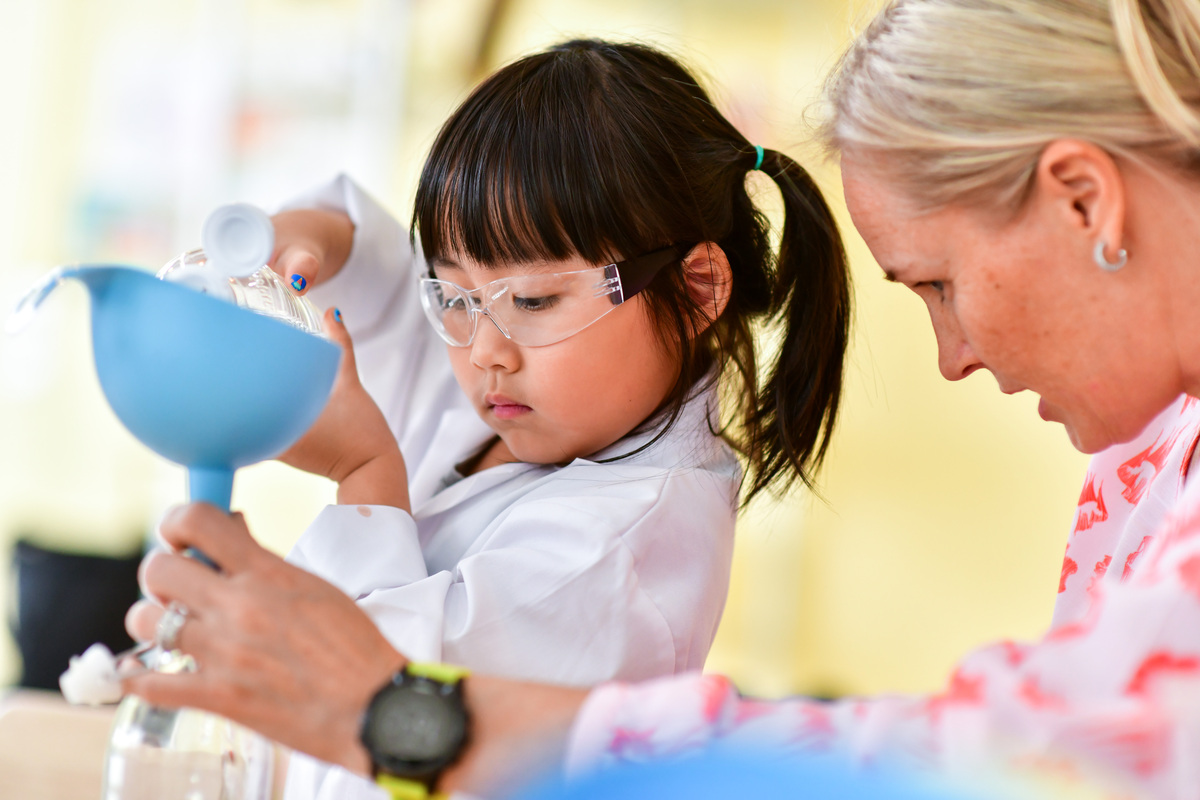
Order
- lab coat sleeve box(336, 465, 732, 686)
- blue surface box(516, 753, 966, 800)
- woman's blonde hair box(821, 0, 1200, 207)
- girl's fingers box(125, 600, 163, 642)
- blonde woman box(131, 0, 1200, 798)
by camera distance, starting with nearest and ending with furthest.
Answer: blue surface box(516, 753, 966, 800) < blonde woman box(131, 0, 1200, 798) < girl's fingers box(125, 600, 163, 642) < woman's blonde hair box(821, 0, 1200, 207) < lab coat sleeve box(336, 465, 732, 686)

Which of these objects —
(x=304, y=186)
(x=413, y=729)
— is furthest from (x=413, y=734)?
(x=304, y=186)

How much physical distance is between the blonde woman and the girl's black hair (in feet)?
0.69

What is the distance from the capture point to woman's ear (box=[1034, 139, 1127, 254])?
792 mm

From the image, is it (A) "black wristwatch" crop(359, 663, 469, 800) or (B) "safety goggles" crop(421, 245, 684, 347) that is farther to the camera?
(B) "safety goggles" crop(421, 245, 684, 347)

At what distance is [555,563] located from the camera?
95 cm

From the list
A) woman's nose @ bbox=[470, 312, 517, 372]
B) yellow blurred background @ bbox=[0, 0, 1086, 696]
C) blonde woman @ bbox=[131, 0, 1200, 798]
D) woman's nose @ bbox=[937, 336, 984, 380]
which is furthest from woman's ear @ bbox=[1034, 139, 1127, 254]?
yellow blurred background @ bbox=[0, 0, 1086, 696]

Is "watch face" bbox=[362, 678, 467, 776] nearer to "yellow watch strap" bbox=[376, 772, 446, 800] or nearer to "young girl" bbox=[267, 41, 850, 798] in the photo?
"yellow watch strap" bbox=[376, 772, 446, 800]

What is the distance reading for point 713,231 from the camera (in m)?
1.18

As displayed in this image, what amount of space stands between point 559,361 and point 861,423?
274cm

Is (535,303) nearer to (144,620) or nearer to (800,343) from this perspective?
(800,343)

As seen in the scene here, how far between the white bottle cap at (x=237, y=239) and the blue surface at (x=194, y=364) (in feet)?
0.23

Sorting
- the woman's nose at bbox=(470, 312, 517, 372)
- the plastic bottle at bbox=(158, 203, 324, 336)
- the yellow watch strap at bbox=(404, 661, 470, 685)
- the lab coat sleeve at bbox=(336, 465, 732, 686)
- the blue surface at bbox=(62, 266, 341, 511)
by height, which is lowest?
the lab coat sleeve at bbox=(336, 465, 732, 686)

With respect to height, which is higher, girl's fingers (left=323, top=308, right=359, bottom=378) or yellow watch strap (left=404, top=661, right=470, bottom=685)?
girl's fingers (left=323, top=308, right=359, bottom=378)

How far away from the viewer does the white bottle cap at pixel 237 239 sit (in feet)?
2.37
